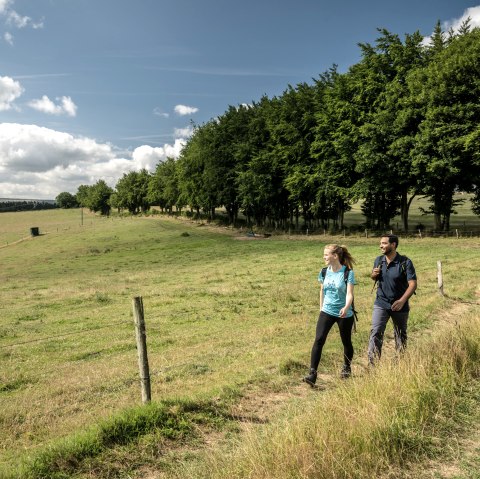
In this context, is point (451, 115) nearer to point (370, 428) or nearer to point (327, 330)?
point (327, 330)

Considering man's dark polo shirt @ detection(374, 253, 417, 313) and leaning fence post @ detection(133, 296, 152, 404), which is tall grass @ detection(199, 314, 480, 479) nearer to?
man's dark polo shirt @ detection(374, 253, 417, 313)

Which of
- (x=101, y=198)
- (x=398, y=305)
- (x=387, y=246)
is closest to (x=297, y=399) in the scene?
(x=398, y=305)

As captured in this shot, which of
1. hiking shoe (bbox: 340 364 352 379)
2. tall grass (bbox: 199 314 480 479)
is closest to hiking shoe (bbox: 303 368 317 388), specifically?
hiking shoe (bbox: 340 364 352 379)

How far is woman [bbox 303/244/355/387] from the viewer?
7.41 meters

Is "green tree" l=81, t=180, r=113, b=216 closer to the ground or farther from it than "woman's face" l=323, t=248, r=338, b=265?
farther from it

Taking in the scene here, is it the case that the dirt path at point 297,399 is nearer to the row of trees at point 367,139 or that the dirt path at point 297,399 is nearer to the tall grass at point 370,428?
the tall grass at point 370,428

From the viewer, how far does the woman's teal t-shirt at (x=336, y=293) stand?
24.3ft

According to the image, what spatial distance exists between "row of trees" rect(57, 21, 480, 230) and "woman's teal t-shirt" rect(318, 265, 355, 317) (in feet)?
104

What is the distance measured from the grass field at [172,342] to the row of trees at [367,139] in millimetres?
10087

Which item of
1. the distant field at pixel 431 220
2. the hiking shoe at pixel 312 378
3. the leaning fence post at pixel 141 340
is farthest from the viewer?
the distant field at pixel 431 220

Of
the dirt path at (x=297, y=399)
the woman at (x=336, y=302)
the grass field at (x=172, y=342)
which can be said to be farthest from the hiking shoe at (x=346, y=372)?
the dirt path at (x=297, y=399)

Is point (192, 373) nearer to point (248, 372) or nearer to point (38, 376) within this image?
point (248, 372)

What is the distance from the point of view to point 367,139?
141ft

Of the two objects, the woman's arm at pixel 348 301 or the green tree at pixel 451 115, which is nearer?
the woman's arm at pixel 348 301
